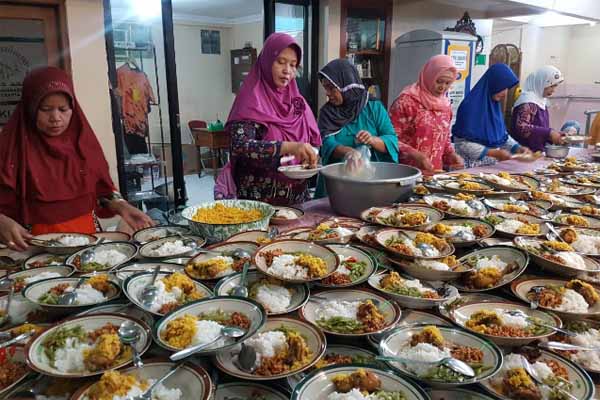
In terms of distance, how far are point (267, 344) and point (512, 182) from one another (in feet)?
6.41

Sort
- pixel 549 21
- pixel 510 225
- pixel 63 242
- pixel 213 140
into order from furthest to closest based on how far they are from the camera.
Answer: pixel 549 21 < pixel 213 140 < pixel 510 225 < pixel 63 242

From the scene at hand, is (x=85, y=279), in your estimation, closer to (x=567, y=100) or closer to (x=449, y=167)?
(x=449, y=167)

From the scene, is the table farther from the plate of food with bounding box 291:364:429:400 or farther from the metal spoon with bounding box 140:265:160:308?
the plate of food with bounding box 291:364:429:400

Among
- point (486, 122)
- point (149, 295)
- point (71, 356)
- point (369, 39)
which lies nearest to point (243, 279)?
point (149, 295)

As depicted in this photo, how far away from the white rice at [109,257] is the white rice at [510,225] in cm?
131

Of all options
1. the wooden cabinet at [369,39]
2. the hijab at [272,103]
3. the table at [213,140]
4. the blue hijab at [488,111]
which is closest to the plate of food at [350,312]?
the hijab at [272,103]

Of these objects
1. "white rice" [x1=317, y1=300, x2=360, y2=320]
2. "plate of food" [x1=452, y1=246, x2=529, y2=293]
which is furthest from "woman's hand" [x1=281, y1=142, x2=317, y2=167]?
"white rice" [x1=317, y1=300, x2=360, y2=320]

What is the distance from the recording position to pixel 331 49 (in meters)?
4.98

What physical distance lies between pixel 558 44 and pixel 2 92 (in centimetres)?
1015

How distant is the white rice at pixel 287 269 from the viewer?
113cm

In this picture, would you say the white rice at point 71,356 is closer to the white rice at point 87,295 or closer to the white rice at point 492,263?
the white rice at point 87,295

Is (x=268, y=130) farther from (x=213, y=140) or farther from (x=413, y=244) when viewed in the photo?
(x=213, y=140)

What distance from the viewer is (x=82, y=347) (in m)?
0.85

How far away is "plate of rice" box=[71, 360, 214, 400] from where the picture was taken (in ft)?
2.43
